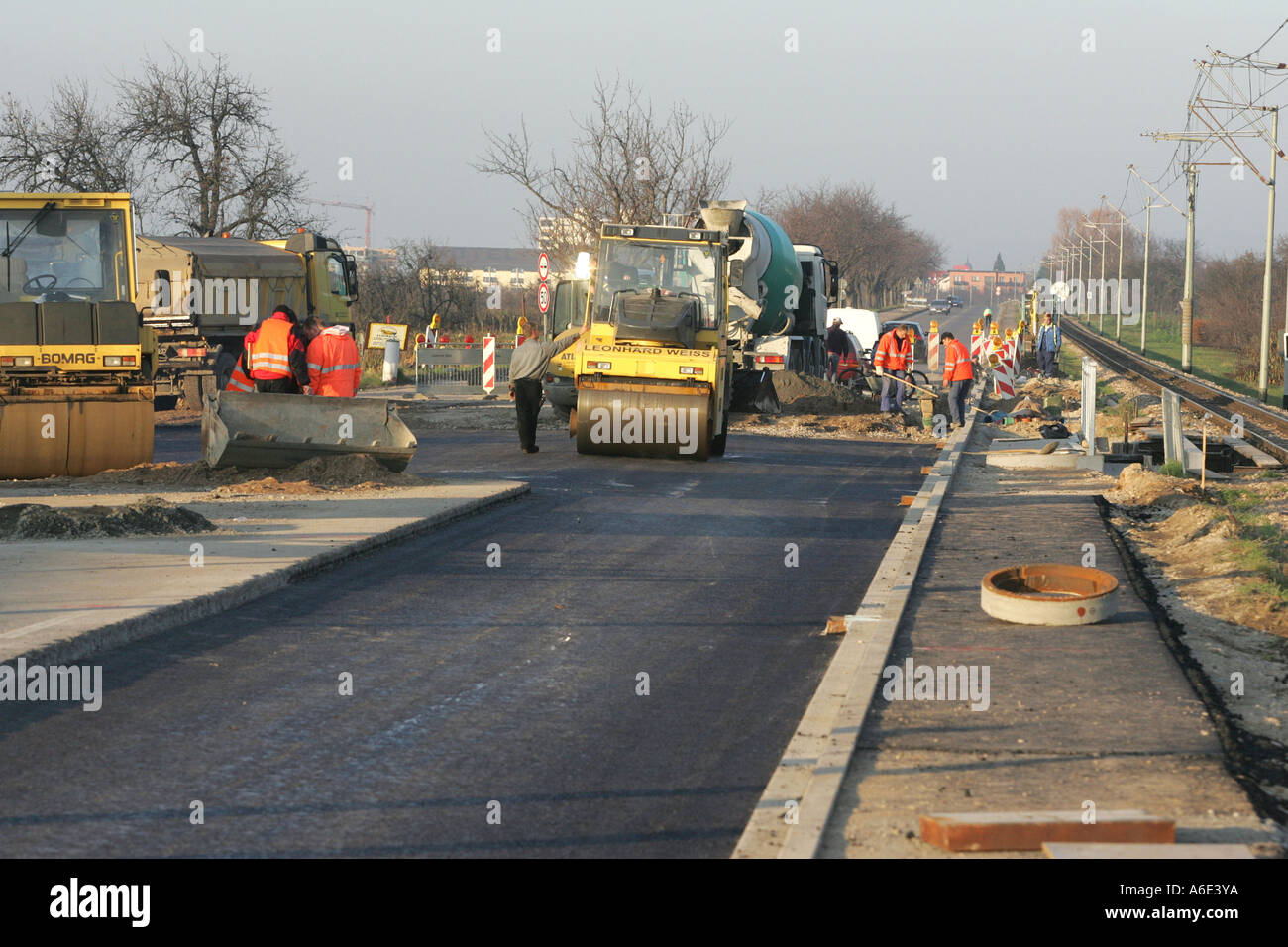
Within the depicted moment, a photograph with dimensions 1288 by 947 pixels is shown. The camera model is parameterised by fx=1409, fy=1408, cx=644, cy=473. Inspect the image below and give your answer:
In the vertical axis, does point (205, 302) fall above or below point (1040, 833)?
above

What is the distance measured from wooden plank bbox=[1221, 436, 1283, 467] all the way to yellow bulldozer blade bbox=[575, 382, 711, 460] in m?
8.75

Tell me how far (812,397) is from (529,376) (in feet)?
33.4

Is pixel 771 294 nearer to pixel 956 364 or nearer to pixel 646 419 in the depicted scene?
pixel 956 364

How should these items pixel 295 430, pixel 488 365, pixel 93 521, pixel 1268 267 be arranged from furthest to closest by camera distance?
pixel 1268 267 < pixel 488 365 < pixel 295 430 < pixel 93 521

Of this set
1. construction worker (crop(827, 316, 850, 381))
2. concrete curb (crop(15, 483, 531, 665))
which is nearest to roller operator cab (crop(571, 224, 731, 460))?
concrete curb (crop(15, 483, 531, 665))

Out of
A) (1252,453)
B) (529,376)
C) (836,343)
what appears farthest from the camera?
(836,343)

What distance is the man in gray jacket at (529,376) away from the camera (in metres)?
18.0

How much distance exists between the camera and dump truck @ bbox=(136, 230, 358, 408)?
25.6 meters

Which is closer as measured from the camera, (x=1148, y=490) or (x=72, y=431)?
Answer: (x=72, y=431)

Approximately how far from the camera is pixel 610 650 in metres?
7.95

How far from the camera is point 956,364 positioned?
23.4m

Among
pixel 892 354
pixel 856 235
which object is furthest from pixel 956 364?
pixel 856 235

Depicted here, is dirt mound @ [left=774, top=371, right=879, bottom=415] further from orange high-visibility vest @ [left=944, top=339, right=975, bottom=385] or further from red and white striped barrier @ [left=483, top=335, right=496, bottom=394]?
red and white striped barrier @ [left=483, top=335, right=496, bottom=394]
